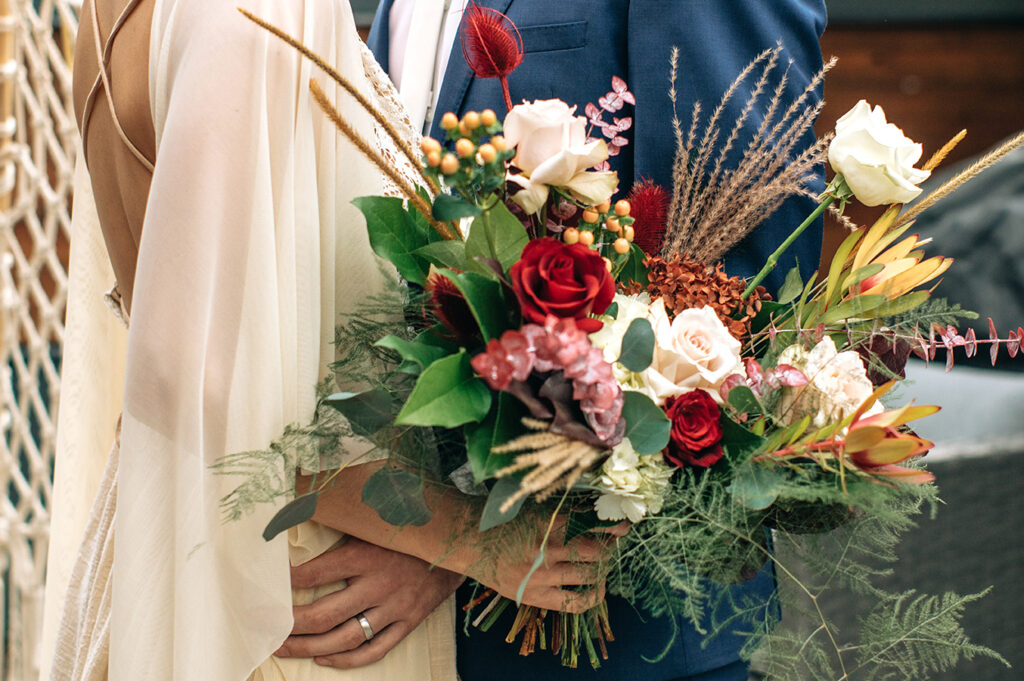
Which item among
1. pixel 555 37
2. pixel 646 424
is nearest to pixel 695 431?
pixel 646 424

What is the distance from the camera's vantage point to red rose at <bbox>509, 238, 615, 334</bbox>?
0.66 m

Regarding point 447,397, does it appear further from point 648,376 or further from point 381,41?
point 381,41

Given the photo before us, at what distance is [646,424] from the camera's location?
69 cm

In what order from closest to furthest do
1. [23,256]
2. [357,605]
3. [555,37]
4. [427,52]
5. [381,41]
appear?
[357,605]
[555,37]
[427,52]
[381,41]
[23,256]

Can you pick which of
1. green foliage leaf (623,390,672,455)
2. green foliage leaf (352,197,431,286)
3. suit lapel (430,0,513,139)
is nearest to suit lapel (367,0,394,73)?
suit lapel (430,0,513,139)

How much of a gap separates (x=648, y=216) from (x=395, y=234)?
252 millimetres

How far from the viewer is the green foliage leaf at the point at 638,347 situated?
68 cm

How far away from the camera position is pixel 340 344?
83cm

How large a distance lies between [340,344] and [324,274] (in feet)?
0.26

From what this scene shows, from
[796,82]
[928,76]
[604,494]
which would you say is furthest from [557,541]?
[928,76]

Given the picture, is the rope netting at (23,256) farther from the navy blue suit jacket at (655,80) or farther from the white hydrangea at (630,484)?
the white hydrangea at (630,484)

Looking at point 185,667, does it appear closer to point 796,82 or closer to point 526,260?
point 526,260

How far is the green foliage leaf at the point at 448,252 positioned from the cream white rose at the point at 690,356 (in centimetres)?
19

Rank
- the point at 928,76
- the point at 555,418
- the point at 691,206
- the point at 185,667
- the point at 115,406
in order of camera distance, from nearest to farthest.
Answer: the point at 555,418, the point at 185,667, the point at 691,206, the point at 115,406, the point at 928,76
